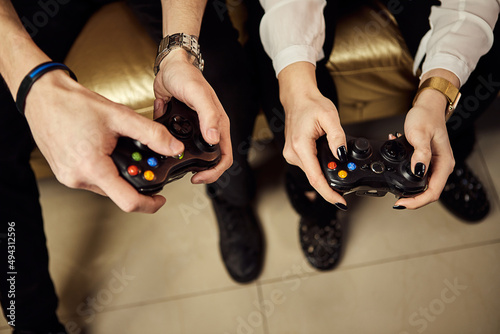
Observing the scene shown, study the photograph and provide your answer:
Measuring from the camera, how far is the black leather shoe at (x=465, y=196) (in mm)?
1054

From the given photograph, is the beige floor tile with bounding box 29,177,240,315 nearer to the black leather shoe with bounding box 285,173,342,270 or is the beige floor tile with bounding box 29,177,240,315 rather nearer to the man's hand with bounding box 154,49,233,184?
the black leather shoe with bounding box 285,173,342,270

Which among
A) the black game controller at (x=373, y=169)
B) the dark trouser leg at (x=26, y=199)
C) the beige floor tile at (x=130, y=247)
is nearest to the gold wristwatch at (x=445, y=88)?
the black game controller at (x=373, y=169)

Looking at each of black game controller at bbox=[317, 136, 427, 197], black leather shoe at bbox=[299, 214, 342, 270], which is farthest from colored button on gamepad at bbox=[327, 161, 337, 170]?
black leather shoe at bbox=[299, 214, 342, 270]

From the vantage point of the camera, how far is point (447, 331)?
3.14 ft

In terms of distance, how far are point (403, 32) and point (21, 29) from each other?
0.80 metres

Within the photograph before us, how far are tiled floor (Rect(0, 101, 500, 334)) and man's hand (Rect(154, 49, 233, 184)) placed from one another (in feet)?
Answer: 1.79

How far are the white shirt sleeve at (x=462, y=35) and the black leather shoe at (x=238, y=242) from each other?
2.03 ft

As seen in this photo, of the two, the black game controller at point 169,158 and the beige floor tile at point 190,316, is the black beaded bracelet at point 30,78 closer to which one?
the black game controller at point 169,158

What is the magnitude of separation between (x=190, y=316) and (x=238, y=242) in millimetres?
247

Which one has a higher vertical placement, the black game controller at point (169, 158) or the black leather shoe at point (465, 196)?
the black game controller at point (169, 158)

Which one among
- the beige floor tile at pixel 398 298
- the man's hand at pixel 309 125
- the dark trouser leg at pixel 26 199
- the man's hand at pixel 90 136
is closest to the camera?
the man's hand at pixel 90 136

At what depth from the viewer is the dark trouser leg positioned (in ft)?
2.58

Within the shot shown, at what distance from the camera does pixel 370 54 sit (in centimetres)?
87

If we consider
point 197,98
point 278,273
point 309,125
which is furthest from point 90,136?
point 278,273
